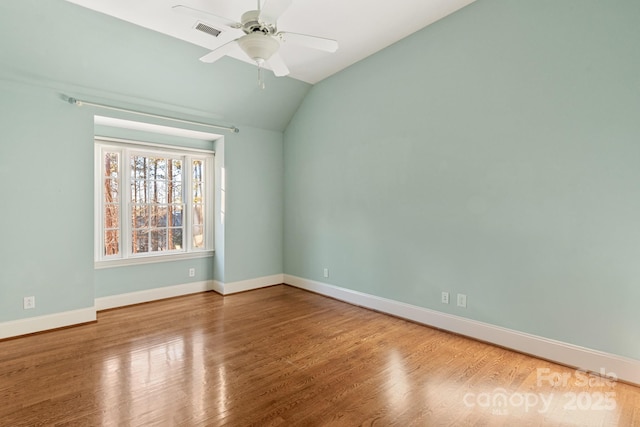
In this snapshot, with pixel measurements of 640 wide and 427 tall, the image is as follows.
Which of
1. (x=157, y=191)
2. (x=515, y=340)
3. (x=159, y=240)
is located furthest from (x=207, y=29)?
(x=515, y=340)

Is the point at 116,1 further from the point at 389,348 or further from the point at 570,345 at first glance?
the point at 570,345

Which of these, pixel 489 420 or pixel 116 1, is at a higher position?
pixel 116 1

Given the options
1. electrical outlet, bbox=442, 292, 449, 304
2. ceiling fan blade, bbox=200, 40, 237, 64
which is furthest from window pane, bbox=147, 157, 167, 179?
electrical outlet, bbox=442, 292, 449, 304

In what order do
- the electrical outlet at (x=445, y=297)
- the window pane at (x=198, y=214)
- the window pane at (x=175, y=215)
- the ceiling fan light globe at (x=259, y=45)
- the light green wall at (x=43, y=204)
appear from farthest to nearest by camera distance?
the window pane at (x=198, y=214)
the window pane at (x=175, y=215)
the electrical outlet at (x=445, y=297)
the light green wall at (x=43, y=204)
the ceiling fan light globe at (x=259, y=45)

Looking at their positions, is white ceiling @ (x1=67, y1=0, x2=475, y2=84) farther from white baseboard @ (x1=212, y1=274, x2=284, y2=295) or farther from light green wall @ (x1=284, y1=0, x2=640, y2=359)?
white baseboard @ (x1=212, y1=274, x2=284, y2=295)

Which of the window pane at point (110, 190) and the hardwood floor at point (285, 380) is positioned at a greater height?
the window pane at point (110, 190)

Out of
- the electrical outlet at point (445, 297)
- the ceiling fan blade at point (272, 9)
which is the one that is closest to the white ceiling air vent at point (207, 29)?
the ceiling fan blade at point (272, 9)

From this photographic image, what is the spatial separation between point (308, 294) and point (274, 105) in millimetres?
2885

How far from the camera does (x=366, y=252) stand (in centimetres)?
412

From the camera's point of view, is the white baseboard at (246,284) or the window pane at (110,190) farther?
the white baseboard at (246,284)

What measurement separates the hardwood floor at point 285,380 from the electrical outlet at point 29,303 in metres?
0.30

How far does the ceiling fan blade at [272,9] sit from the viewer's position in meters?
1.87

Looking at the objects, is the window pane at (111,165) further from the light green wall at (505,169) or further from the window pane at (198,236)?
the light green wall at (505,169)

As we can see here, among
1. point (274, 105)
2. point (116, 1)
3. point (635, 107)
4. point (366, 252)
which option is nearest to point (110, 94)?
point (116, 1)
